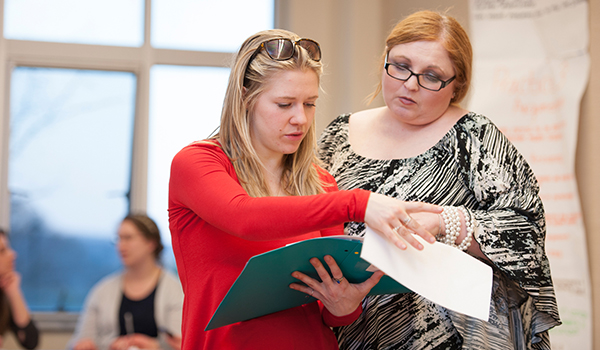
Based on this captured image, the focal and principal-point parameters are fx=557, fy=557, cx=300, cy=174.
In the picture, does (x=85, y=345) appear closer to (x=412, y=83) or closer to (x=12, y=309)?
(x=12, y=309)

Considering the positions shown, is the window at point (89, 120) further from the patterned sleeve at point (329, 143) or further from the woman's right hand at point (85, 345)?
the patterned sleeve at point (329, 143)

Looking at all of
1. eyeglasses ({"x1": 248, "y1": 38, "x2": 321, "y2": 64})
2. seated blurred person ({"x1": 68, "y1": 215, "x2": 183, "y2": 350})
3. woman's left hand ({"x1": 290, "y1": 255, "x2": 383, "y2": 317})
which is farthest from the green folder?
seated blurred person ({"x1": 68, "y1": 215, "x2": 183, "y2": 350})

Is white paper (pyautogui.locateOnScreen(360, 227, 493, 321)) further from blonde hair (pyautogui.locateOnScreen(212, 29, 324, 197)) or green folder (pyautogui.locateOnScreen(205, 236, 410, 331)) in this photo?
blonde hair (pyautogui.locateOnScreen(212, 29, 324, 197))

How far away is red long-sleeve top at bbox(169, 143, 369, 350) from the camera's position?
98 cm

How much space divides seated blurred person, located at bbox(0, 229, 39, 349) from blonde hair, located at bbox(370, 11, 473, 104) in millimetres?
2727

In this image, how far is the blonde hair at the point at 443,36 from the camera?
145 cm

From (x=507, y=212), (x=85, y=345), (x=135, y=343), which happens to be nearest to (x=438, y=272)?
(x=507, y=212)

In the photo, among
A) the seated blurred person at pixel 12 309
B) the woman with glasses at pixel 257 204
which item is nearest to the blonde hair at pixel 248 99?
the woman with glasses at pixel 257 204

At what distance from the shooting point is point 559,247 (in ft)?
8.96

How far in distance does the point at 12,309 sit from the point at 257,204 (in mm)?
2802

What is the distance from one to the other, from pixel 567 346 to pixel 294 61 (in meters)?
2.21

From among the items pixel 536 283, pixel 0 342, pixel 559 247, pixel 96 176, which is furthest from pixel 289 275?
pixel 96 176

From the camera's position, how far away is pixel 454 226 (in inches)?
51.9

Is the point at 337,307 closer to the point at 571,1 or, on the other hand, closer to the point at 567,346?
the point at 567,346
